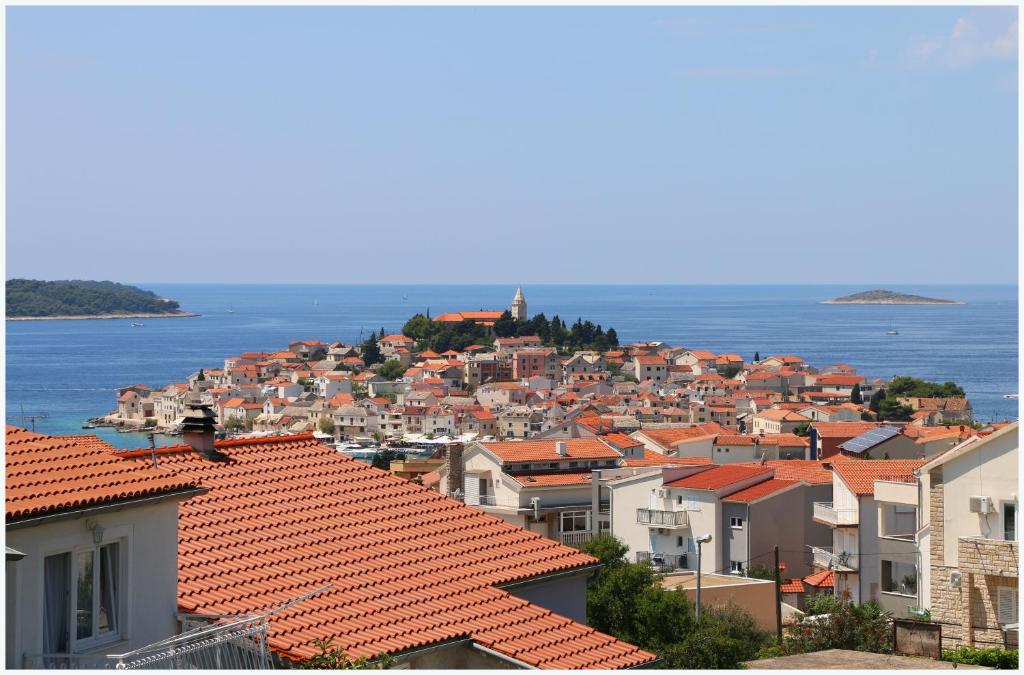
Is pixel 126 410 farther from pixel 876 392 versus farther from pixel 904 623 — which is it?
pixel 904 623

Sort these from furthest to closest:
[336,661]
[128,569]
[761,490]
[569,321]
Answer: [569,321], [761,490], [336,661], [128,569]

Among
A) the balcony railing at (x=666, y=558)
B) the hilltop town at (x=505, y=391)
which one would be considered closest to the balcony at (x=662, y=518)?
the balcony railing at (x=666, y=558)

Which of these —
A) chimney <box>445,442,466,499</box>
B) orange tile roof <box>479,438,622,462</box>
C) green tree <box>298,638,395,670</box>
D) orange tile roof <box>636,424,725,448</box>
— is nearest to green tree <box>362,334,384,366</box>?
orange tile roof <box>636,424,725,448</box>

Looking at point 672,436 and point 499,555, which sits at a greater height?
point 499,555

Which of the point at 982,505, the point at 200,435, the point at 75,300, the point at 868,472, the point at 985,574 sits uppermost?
the point at 200,435

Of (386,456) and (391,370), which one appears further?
(391,370)

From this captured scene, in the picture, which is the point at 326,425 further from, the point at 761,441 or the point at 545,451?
the point at 545,451

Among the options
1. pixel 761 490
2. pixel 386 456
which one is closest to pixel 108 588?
pixel 761 490
